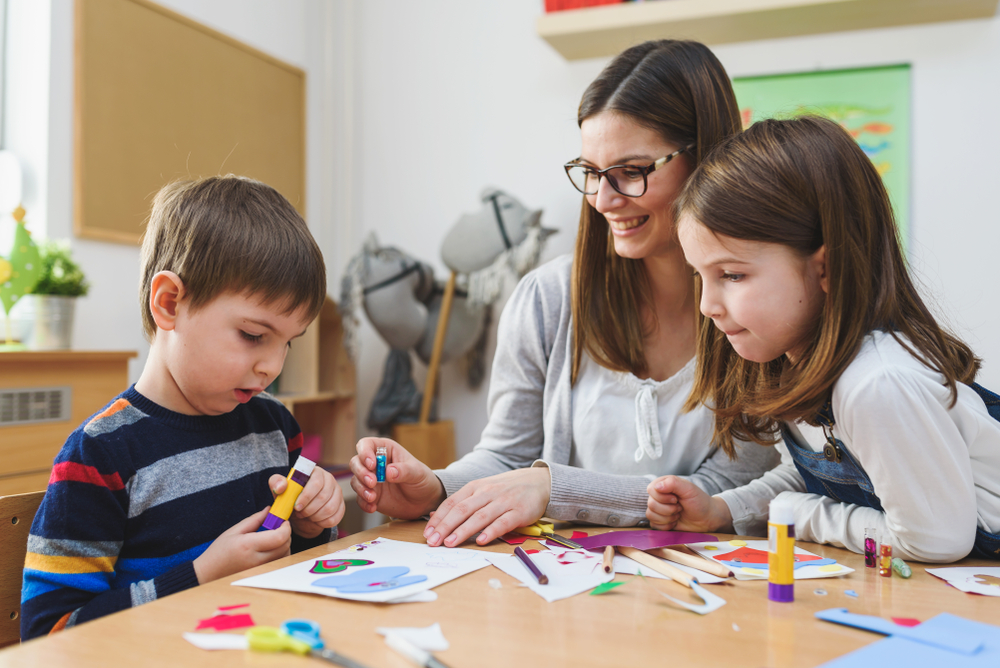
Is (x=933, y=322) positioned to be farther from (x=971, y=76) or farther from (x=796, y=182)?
(x=971, y=76)

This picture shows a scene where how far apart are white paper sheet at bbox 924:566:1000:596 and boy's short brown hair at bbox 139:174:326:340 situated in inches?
30.3

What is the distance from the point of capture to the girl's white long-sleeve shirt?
0.77 meters

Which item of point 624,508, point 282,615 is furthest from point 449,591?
point 624,508

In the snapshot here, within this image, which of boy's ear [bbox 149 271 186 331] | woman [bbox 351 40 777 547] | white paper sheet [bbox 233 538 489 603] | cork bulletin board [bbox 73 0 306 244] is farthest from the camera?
cork bulletin board [bbox 73 0 306 244]

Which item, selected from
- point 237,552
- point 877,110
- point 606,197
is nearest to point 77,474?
point 237,552

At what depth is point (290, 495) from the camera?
0.83 metres

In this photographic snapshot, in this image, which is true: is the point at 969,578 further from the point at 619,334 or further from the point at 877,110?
the point at 877,110

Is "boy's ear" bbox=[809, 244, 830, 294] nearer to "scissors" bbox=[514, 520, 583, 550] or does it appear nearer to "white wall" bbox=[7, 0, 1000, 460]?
"scissors" bbox=[514, 520, 583, 550]

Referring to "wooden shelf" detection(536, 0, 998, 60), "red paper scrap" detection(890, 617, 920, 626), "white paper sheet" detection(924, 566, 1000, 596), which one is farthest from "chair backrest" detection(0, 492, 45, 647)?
"wooden shelf" detection(536, 0, 998, 60)

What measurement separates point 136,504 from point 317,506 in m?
0.20

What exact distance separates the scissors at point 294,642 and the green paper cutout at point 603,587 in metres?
0.26

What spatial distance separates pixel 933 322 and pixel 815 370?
0.16 meters

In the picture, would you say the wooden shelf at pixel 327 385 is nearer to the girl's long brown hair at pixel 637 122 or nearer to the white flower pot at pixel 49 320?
the white flower pot at pixel 49 320

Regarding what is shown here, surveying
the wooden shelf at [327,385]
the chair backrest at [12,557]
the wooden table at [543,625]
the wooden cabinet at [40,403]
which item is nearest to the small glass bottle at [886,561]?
the wooden table at [543,625]
